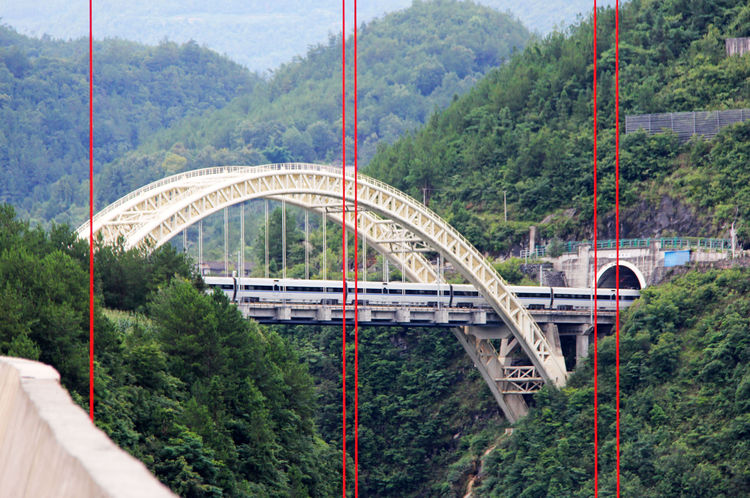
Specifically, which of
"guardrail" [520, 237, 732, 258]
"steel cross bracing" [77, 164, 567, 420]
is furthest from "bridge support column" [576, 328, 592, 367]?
"guardrail" [520, 237, 732, 258]

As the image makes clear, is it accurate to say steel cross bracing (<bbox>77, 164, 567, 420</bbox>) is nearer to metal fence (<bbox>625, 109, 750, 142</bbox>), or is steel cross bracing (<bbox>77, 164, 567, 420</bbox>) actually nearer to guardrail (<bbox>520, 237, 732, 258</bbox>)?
guardrail (<bbox>520, 237, 732, 258</bbox>)

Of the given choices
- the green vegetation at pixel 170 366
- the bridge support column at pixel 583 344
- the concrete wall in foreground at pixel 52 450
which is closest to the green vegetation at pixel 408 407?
the bridge support column at pixel 583 344

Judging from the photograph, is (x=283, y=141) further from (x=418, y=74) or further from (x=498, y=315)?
(x=498, y=315)

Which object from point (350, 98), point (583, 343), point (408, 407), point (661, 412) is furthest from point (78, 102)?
point (661, 412)

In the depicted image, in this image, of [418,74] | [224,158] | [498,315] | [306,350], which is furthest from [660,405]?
[418,74]

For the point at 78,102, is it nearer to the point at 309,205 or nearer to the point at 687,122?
the point at 687,122
